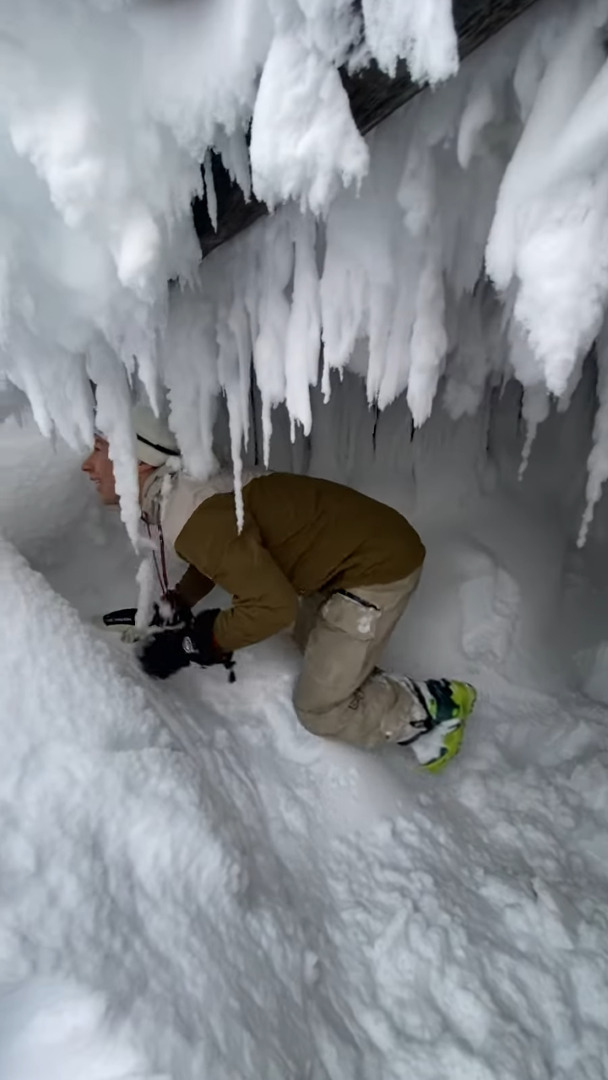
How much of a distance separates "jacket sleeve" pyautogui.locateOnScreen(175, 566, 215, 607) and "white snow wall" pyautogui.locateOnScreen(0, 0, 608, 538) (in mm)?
803

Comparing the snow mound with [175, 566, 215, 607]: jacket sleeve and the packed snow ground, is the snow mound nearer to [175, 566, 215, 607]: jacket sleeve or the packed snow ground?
the packed snow ground

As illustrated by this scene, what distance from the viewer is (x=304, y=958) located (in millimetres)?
1395

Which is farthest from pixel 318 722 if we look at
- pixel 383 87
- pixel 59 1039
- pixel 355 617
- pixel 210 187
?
pixel 383 87

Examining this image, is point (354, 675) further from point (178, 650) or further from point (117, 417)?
point (117, 417)

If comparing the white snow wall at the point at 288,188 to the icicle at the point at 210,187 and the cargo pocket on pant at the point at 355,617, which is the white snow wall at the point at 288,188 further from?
the cargo pocket on pant at the point at 355,617

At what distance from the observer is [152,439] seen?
1.82m

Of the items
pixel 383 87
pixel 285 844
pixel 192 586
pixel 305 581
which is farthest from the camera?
pixel 192 586

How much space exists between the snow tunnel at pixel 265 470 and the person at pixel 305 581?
8cm

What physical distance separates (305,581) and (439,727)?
1.83ft

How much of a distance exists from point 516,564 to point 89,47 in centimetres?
210

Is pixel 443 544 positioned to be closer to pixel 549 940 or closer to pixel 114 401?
pixel 549 940

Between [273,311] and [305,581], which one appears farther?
[305,581]

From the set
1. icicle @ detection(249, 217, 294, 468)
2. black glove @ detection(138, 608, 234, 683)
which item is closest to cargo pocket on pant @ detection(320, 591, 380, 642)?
black glove @ detection(138, 608, 234, 683)

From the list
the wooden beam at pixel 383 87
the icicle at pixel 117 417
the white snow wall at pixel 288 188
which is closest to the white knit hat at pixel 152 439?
the icicle at pixel 117 417
